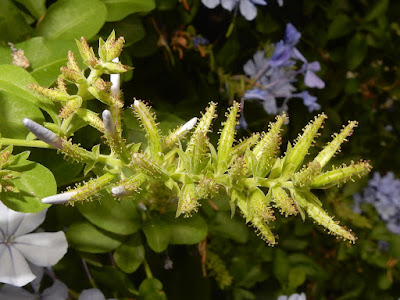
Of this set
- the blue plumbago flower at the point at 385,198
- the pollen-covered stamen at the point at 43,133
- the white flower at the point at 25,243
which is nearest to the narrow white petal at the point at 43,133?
the pollen-covered stamen at the point at 43,133

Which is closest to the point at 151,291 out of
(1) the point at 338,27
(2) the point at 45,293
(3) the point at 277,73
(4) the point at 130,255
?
(4) the point at 130,255

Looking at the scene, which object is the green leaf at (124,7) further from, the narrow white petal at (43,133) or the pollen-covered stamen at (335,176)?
the pollen-covered stamen at (335,176)

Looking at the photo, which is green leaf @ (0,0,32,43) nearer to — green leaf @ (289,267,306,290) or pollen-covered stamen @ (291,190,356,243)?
pollen-covered stamen @ (291,190,356,243)

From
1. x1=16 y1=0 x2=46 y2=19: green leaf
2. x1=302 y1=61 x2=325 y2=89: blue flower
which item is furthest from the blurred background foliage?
x1=302 y1=61 x2=325 y2=89: blue flower

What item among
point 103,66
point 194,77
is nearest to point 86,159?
point 103,66

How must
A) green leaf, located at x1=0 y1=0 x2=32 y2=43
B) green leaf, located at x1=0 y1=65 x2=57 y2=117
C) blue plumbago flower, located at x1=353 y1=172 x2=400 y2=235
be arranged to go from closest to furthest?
1. green leaf, located at x1=0 y1=65 x2=57 y2=117
2. green leaf, located at x1=0 y1=0 x2=32 y2=43
3. blue plumbago flower, located at x1=353 y1=172 x2=400 y2=235

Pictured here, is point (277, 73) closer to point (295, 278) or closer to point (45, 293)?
point (295, 278)
